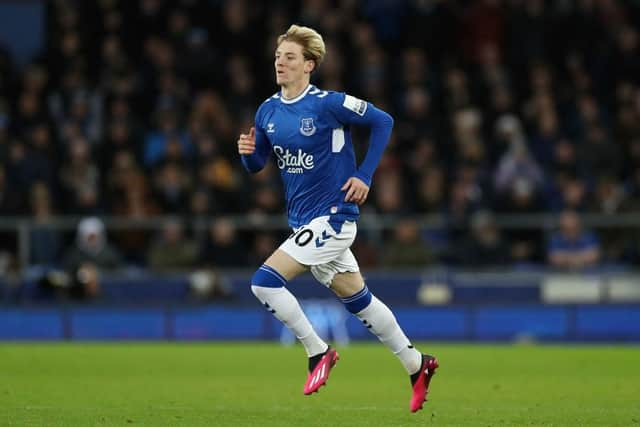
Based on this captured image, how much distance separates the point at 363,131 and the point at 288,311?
1126cm

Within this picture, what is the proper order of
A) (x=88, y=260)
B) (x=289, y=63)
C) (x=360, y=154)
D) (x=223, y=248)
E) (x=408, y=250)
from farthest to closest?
(x=360, y=154) → (x=223, y=248) → (x=88, y=260) → (x=408, y=250) → (x=289, y=63)

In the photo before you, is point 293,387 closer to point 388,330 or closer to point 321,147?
point 388,330

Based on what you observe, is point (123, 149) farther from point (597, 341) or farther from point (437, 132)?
point (597, 341)

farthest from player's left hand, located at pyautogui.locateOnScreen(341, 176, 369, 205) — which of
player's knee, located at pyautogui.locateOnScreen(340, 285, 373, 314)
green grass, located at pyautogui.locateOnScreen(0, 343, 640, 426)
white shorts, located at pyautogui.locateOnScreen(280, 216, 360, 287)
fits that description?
green grass, located at pyautogui.locateOnScreen(0, 343, 640, 426)

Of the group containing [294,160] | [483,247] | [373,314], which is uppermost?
[294,160]

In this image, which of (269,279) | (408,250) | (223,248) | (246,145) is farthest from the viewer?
(223,248)

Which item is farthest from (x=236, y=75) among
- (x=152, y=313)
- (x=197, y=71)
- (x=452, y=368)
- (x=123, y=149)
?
(x=452, y=368)

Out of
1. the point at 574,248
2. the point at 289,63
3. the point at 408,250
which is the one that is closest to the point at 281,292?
the point at 289,63

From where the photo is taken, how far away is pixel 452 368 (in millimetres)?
12891

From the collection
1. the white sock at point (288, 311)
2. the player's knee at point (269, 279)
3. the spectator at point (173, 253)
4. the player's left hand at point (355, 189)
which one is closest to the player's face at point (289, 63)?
the player's left hand at point (355, 189)

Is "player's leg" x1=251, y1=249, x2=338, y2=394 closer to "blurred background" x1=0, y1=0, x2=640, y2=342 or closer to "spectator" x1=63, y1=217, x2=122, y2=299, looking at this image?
"blurred background" x1=0, y1=0, x2=640, y2=342

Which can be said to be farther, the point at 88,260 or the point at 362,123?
the point at 88,260

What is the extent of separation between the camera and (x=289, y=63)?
8.40 meters

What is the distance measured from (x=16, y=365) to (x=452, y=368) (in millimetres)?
4177
